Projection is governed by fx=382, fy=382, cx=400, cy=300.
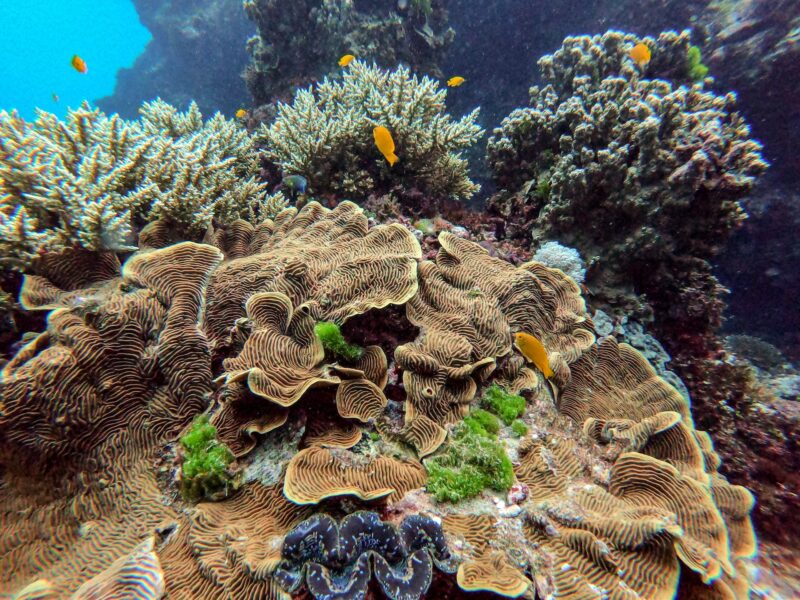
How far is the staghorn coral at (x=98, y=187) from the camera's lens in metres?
2.92

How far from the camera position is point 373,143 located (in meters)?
5.39

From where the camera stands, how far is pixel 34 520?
2.22m

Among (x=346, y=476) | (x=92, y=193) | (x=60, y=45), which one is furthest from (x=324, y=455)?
(x=60, y=45)

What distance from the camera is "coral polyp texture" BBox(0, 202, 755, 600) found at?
6.45 feet

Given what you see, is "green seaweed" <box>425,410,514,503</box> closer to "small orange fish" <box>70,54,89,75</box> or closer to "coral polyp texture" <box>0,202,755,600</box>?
"coral polyp texture" <box>0,202,755,600</box>

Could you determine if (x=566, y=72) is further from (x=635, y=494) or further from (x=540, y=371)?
(x=635, y=494)

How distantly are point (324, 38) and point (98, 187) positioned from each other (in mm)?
10149

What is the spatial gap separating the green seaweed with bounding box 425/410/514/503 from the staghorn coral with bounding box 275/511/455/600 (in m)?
0.31

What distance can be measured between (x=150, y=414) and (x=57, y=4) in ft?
519

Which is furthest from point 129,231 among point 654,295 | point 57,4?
point 57,4

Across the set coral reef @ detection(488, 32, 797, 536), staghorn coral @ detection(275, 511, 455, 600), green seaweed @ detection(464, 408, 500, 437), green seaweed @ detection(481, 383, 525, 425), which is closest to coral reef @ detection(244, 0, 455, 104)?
coral reef @ detection(488, 32, 797, 536)

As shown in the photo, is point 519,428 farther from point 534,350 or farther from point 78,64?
point 78,64

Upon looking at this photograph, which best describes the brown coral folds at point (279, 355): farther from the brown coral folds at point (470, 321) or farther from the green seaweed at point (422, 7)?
the green seaweed at point (422, 7)

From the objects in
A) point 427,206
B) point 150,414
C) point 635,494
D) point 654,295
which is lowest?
point 635,494
